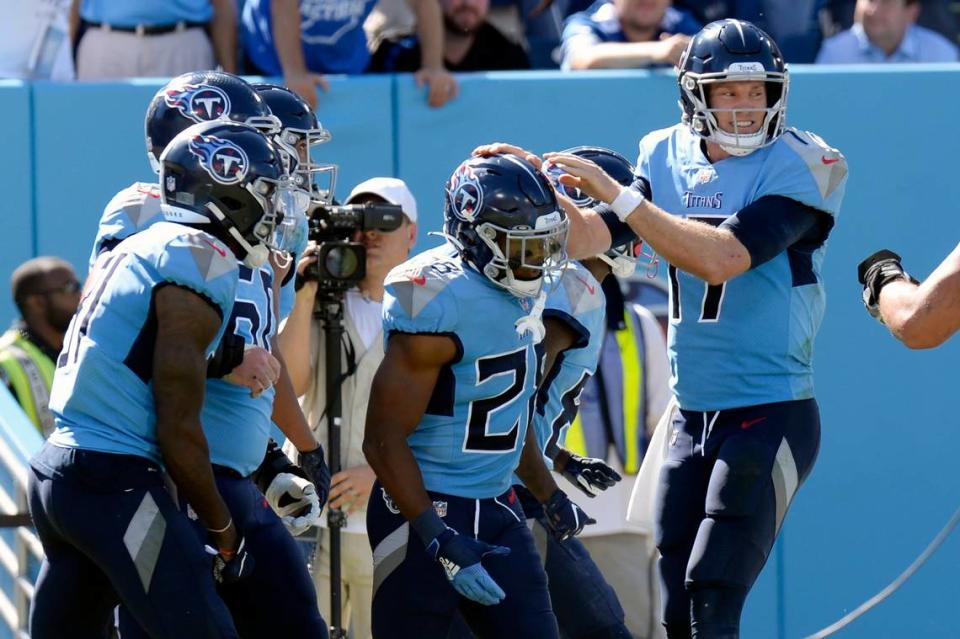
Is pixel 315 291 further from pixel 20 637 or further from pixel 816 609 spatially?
pixel 816 609

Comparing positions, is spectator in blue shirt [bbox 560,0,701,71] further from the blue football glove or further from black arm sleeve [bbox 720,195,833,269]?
the blue football glove

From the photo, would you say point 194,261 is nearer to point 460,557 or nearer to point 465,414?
point 465,414

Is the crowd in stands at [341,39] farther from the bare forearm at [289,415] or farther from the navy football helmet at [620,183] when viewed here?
the bare forearm at [289,415]

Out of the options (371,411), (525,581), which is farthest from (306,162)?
(525,581)

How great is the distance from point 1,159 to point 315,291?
1.56 m

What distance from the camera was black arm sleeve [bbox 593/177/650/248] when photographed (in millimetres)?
4504

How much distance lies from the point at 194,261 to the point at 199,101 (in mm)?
821

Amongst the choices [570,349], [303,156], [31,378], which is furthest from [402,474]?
[31,378]

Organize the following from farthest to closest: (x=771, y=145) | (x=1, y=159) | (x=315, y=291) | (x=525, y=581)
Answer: (x=1, y=159), (x=315, y=291), (x=771, y=145), (x=525, y=581)

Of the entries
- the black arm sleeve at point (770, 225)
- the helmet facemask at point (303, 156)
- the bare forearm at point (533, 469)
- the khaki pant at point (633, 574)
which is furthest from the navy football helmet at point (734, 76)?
the khaki pant at point (633, 574)

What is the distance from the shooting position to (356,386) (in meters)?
5.41

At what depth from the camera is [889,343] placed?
6102mm

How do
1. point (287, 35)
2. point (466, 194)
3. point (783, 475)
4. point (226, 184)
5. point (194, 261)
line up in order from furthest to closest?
point (287, 35)
point (783, 475)
point (466, 194)
point (226, 184)
point (194, 261)

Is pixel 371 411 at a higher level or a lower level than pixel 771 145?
lower
